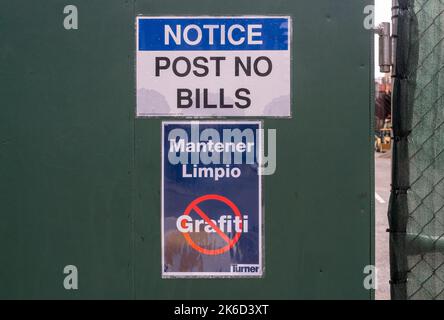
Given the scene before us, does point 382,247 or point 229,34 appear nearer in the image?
point 229,34

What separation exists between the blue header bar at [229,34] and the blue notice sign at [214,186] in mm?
308

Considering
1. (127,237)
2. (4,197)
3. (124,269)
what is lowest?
(124,269)

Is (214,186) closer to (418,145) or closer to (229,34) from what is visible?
(229,34)

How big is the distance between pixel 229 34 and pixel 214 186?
61 cm

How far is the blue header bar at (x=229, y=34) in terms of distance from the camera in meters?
2.07

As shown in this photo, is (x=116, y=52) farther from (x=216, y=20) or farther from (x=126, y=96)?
(x=216, y=20)

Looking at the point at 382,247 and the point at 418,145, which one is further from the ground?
the point at 418,145

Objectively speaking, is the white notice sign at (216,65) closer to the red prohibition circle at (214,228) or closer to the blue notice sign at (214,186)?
the blue notice sign at (214,186)

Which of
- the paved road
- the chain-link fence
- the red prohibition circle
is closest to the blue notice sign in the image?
the red prohibition circle

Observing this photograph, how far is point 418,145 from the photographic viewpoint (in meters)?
2.09

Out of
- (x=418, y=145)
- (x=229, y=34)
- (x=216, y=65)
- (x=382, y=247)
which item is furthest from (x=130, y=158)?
(x=382, y=247)
